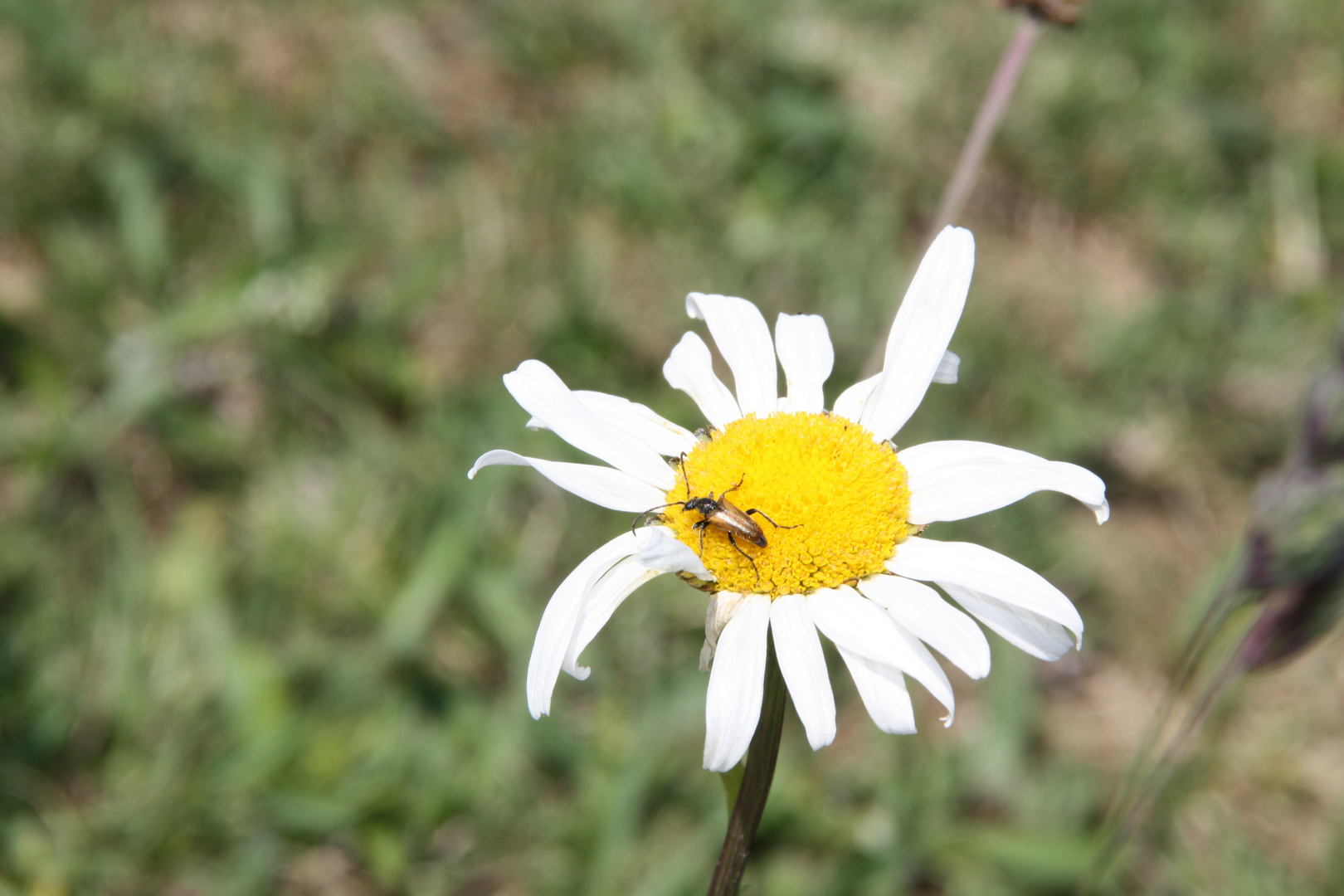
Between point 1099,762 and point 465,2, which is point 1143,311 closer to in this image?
point 1099,762

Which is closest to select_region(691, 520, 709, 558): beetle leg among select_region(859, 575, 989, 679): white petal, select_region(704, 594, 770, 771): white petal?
select_region(704, 594, 770, 771): white petal

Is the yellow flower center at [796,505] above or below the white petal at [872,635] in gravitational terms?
above

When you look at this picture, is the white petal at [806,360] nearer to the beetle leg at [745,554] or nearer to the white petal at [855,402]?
the white petal at [855,402]

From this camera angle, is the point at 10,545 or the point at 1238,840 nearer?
the point at 1238,840

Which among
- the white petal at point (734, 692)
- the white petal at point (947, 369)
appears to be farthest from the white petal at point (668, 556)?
the white petal at point (947, 369)

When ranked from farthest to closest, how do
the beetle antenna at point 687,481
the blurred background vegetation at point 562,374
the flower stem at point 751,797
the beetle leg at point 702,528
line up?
the blurred background vegetation at point 562,374, the beetle antenna at point 687,481, the beetle leg at point 702,528, the flower stem at point 751,797

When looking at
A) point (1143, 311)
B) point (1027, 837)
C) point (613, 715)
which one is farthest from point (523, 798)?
point (1143, 311)
